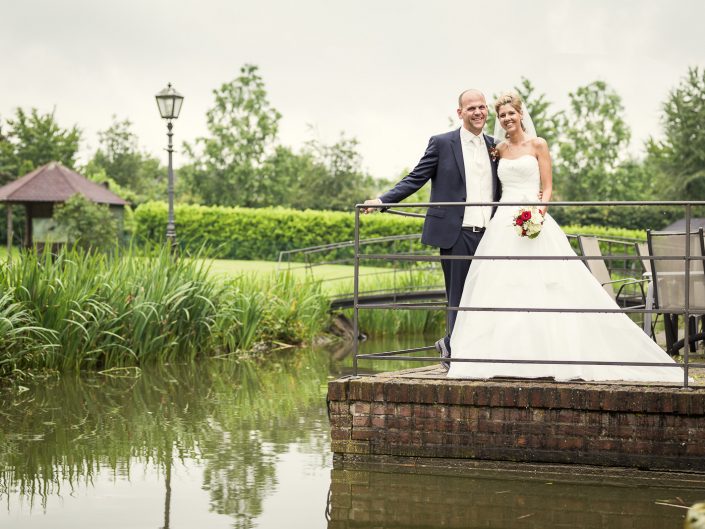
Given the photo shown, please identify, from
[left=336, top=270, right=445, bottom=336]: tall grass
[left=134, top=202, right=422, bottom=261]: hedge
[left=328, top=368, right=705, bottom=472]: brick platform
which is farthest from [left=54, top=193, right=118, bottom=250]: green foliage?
[left=328, top=368, right=705, bottom=472]: brick platform

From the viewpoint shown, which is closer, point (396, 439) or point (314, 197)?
point (396, 439)

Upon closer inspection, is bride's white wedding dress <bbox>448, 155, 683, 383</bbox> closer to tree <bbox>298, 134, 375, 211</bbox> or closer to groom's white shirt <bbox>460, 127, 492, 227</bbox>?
groom's white shirt <bbox>460, 127, 492, 227</bbox>

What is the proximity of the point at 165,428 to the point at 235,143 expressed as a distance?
41.5m

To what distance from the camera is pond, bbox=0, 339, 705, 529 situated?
5902 millimetres

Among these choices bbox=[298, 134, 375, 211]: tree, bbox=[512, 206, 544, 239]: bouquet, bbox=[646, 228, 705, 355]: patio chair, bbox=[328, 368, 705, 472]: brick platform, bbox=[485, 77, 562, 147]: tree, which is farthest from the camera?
bbox=[485, 77, 562, 147]: tree

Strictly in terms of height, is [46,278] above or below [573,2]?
below

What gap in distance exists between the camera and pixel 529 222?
7.57 metres

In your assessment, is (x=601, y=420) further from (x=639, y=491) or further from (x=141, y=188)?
(x=141, y=188)

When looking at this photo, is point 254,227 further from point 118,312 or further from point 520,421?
point 520,421

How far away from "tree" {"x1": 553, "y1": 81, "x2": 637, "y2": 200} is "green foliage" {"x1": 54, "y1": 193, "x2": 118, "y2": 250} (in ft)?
71.8

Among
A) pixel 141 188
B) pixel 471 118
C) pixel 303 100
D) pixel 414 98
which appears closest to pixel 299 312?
pixel 471 118

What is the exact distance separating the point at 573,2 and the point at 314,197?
14210 millimetres

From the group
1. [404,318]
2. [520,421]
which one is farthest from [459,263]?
[404,318]

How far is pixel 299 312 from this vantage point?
1714 cm
